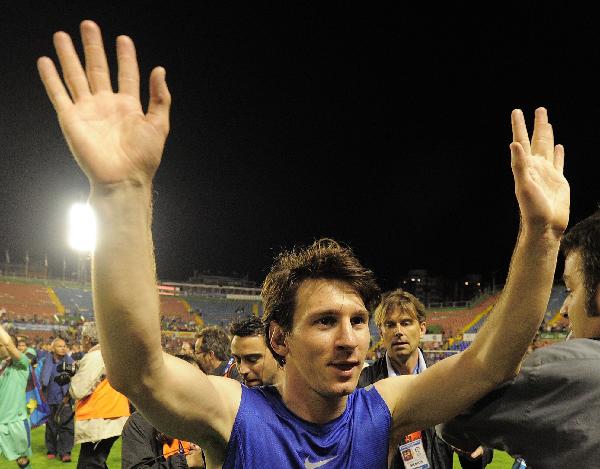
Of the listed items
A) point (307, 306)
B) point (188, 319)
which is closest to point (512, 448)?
point (307, 306)

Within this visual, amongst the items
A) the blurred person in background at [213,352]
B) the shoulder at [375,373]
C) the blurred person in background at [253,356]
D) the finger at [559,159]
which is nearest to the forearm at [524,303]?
the finger at [559,159]

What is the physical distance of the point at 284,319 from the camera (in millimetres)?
2375

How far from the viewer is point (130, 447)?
12.6 feet

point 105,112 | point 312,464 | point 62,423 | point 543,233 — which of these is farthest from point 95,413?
point 543,233

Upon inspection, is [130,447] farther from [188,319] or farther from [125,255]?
[188,319]

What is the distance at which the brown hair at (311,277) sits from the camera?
237 cm

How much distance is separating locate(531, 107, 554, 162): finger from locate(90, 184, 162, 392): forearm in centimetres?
151

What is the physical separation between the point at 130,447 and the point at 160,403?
7.99 feet

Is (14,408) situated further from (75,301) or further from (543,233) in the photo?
(75,301)

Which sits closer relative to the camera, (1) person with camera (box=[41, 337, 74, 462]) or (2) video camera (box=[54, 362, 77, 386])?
(1) person with camera (box=[41, 337, 74, 462])

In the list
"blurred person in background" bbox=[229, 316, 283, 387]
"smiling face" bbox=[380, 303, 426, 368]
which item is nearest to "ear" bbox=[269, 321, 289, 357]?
"blurred person in background" bbox=[229, 316, 283, 387]

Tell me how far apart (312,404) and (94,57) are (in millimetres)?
1474

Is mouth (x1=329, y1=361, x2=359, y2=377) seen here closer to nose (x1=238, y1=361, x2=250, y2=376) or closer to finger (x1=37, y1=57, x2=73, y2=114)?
finger (x1=37, y1=57, x2=73, y2=114)

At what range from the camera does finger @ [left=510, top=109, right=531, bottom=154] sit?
2.12 metres
